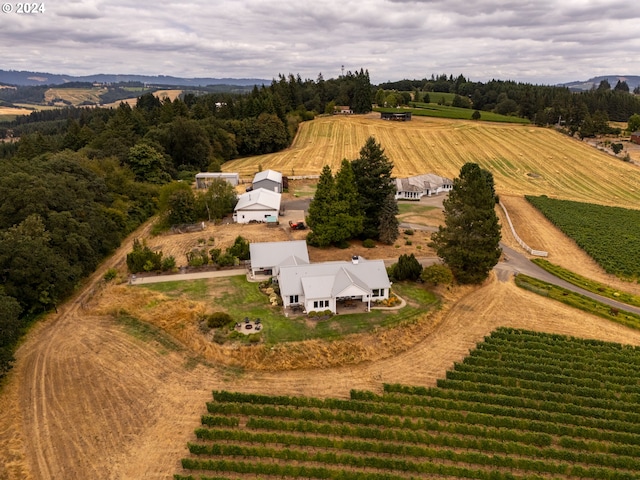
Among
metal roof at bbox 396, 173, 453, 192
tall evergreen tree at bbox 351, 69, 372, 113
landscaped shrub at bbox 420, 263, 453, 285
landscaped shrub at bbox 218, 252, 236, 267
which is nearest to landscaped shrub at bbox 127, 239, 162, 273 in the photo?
landscaped shrub at bbox 218, 252, 236, 267

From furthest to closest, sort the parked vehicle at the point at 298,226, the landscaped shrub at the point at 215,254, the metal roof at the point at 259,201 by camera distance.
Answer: the metal roof at the point at 259,201
the parked vehicle at the point at 298,226
the landscaped shrub at the point at 215,254

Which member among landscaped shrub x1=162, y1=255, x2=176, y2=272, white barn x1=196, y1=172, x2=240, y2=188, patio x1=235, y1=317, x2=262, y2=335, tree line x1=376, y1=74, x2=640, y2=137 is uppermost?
tree line x1=376, y1=74, x2=640, y2=137

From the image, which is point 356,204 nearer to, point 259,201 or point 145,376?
point 259,201

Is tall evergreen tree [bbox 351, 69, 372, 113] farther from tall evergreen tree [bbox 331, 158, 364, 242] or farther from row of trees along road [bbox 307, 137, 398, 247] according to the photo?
tall evergreen tree [bbox 331, 158, 364, 242]

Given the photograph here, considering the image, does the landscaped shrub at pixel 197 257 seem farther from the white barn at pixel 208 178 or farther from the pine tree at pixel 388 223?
the white barn at pixel 208 178

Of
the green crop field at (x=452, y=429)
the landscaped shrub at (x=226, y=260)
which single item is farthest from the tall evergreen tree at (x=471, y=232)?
the landscaped shrub at (x=226, y=260)

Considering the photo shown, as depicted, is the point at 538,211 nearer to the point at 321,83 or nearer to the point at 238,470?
the point at 238,470
